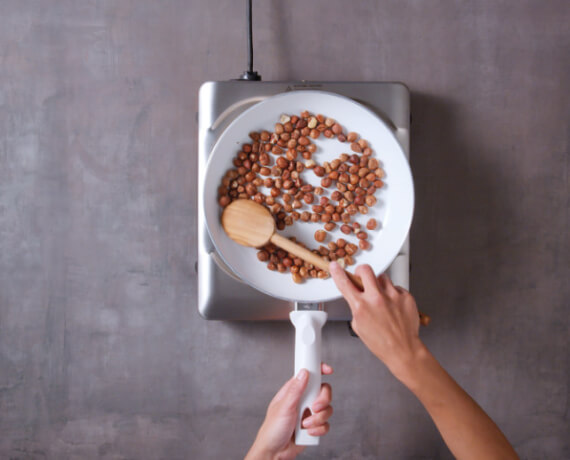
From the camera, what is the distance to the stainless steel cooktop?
1.83 ft

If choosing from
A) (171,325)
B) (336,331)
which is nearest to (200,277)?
(171,325)

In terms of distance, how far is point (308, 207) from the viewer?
0.56m

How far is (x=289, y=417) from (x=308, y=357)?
8cm

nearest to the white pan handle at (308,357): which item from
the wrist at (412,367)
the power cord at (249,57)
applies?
the wrist at (412,367)

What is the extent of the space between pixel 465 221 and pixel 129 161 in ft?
1.76

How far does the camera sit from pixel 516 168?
A: 2.20 ft

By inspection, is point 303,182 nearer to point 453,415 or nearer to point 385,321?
point 385,321

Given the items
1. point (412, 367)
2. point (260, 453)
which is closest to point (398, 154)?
point (412, 367)

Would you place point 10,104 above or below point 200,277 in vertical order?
above

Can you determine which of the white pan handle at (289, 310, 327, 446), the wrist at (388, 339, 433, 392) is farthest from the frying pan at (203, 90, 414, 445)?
Answer: the wrist at (388, 339, 433, 392)

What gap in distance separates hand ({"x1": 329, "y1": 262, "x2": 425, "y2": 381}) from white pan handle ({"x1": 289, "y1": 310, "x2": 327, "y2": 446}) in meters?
0.08

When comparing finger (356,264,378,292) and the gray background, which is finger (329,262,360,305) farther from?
the gray background

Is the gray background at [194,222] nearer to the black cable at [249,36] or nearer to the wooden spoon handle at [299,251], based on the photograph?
the black cable at [249,36]

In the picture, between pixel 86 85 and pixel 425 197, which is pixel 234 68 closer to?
pixel 86 85
